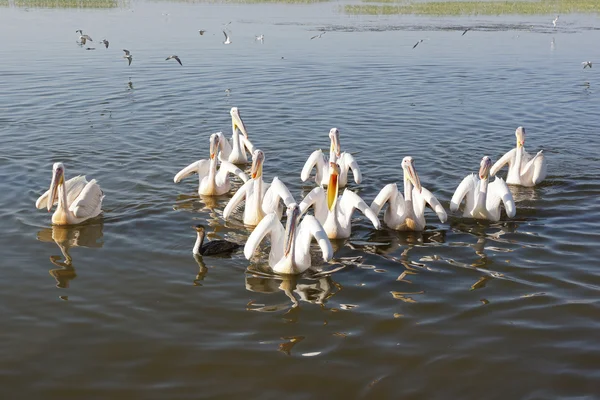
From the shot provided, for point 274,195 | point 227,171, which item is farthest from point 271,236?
point 227,171

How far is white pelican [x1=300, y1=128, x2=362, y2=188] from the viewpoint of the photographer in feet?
Answer: 32.8

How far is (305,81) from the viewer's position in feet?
61.1

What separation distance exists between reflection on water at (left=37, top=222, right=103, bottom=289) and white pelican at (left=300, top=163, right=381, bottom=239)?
2504mm

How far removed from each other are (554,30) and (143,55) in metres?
17.3

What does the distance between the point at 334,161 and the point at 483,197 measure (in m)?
2.12

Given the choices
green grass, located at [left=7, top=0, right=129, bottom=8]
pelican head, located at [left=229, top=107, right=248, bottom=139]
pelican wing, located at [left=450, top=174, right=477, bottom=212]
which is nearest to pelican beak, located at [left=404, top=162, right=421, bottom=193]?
pelican wing, located at [left=450, top=174, right=477, bottom=212]

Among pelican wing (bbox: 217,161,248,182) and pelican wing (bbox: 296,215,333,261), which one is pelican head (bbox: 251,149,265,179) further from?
pelican wing (bbox: 296,215,333,261)

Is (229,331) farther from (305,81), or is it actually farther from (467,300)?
(305,81)

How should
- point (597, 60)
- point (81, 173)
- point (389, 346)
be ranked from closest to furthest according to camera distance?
1. point (389, 346)
2. point (81, 173)
3. point (597, 60)

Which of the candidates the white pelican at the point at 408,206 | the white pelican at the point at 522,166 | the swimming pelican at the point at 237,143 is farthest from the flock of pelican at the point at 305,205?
the swimming pelican at the point at 237,143

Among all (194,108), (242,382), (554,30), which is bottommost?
(242,382)

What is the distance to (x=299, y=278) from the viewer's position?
738 cm

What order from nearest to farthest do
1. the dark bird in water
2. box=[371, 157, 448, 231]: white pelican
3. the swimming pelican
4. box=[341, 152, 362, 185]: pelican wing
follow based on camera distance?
the dark bird in water → box=[371, 157, 448, 231]: white pelican → box=[341, 152, 362, 185]: pelican wing → the swimming pelican

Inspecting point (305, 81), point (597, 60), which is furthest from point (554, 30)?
point (305, 81)
